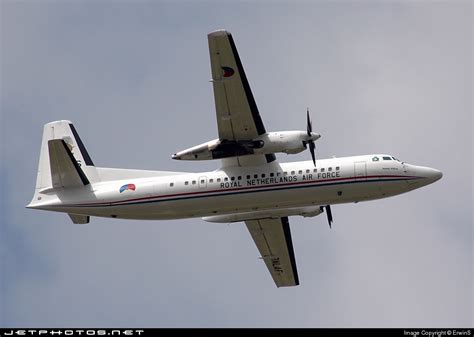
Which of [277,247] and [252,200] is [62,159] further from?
[277,247]

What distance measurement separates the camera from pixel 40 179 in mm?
30141

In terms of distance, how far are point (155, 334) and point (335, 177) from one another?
8.16 m

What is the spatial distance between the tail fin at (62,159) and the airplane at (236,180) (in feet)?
0.11

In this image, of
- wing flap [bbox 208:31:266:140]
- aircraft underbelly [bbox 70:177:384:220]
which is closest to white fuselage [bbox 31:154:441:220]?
aircraft underbelly [bbox 70:177:384:220]

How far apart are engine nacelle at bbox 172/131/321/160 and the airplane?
0.03 metres

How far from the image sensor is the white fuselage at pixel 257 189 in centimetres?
2803

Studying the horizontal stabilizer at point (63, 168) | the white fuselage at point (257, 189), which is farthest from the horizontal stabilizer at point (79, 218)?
the horizontal stabilizer at point (63, 168)

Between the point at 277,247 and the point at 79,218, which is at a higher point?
the point at 79,218

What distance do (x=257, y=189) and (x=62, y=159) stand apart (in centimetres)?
582

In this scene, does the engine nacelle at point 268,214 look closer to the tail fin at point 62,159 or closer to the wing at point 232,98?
the wing at point 232,98

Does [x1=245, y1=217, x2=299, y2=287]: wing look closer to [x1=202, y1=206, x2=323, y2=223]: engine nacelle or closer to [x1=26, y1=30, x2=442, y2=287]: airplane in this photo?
[x1=202, y1=206, x2=323, y2=223]: engine nacelle

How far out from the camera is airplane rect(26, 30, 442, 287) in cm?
2791

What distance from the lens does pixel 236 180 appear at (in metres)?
28.4

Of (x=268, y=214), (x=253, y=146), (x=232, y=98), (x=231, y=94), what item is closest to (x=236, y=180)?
(x=253, y=146)
